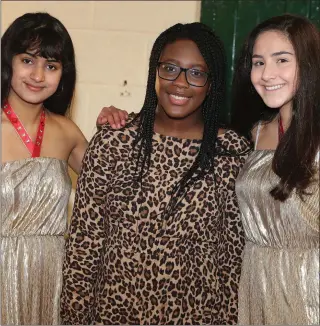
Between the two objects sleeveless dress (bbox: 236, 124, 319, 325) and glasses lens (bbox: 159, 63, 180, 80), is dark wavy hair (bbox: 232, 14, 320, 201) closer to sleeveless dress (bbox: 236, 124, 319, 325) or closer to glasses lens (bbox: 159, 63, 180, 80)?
sleeveless dress (bbox: 236, 124, 319, 325)

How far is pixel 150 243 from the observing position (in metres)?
2.57

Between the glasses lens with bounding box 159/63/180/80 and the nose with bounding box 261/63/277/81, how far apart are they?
0.32m

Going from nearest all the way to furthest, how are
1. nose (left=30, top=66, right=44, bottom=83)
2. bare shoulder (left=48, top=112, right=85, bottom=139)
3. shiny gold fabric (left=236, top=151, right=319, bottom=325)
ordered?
shiny gold fabric (left=236, top=151, right=319, bottom=325)
nose (left=30, top=66, right=44, bottom=83)
bare shoulder (left=48, top=112, right=85, bottom=139)

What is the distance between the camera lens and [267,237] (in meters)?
2.52

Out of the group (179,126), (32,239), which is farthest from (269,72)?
(32,239)

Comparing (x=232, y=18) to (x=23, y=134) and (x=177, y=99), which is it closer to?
(x=177, y=99)

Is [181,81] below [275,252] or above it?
above

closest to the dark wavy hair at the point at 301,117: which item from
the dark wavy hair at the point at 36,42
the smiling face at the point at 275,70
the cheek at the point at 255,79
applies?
the smiling face at the point at 275,70

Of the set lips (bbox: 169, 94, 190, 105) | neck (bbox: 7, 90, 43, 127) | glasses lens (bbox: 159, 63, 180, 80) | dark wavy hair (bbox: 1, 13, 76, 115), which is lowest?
neck (bbox: 7, 90, 43, 127)

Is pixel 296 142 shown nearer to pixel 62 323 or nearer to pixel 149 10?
pixel 62 323

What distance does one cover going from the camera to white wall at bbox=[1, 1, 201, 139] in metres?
3.57

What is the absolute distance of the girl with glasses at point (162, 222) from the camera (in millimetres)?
2574

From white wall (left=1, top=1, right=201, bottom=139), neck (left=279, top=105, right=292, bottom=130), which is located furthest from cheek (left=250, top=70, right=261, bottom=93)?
white wall (left=1, top=1, right=201, bottom=139)

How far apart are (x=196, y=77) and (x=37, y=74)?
0.61 m
